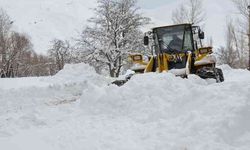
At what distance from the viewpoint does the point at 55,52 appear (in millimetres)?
71562

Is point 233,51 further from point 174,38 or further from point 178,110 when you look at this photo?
point 178,110

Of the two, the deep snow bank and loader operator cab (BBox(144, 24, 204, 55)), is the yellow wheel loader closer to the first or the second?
loader operator cab (BBox(144, 24, 204, 55))

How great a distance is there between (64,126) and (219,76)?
6330 mm

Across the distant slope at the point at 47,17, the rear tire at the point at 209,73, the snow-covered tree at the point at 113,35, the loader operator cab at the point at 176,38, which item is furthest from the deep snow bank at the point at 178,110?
the distant slope at the point at 47,17

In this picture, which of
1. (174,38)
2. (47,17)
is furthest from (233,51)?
(47,17)

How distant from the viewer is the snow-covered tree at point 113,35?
36.9 meters

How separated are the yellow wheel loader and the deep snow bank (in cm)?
274

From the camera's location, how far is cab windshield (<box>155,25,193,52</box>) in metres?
14.5

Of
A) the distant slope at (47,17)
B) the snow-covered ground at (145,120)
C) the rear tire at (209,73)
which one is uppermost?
the distant slope at (47,17)

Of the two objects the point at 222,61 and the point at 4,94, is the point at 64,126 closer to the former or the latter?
the point at 4,94

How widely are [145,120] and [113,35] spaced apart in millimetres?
30657

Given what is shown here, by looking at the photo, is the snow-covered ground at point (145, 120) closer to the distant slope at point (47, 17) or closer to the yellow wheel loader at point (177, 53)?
the yellow wheel loader at point (177, 53)

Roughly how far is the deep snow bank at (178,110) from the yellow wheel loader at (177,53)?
8.99ft

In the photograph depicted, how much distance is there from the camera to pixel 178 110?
25.2 ft
